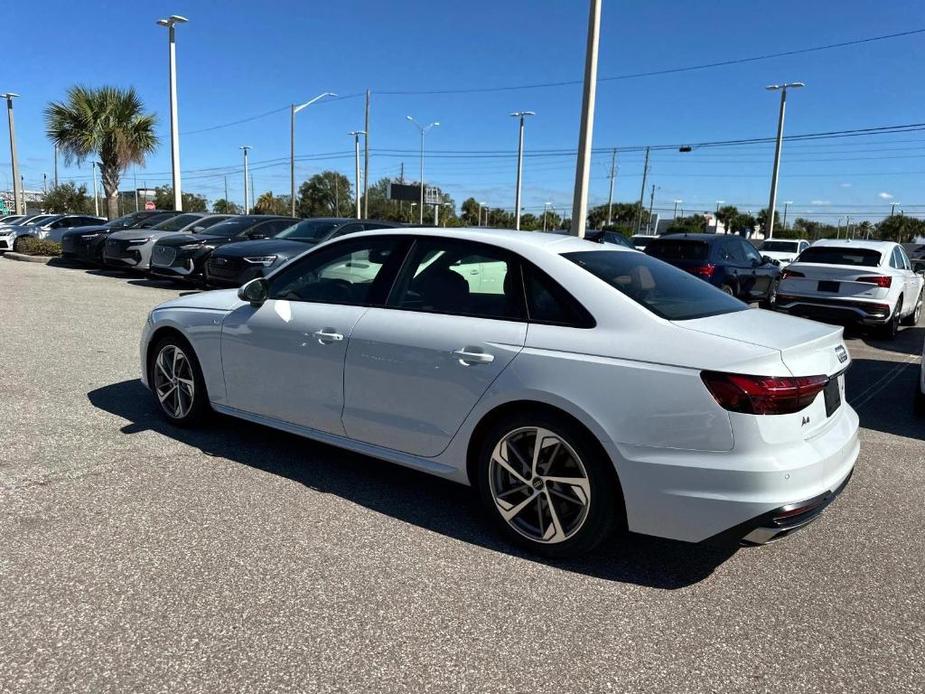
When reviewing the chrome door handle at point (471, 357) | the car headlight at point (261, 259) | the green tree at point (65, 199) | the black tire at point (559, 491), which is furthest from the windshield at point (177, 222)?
the green tree at point (65, 199)

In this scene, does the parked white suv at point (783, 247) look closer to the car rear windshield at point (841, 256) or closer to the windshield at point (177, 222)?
the car rear windshield at point (841, 256)

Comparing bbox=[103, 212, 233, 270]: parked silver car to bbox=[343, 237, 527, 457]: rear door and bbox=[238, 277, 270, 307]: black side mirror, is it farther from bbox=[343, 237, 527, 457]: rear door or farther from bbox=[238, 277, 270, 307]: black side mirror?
bbox=[343, 237, 527, 457]: rear door

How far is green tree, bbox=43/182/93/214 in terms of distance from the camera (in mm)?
76125

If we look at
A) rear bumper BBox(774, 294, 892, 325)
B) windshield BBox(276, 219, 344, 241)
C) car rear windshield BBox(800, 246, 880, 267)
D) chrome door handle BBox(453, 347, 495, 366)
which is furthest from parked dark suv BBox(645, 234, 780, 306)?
chrome door handle BBox(453, 347, 495, 366)

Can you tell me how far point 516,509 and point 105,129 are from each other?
30.0 m

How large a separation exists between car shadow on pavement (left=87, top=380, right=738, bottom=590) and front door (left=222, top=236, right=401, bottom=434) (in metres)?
0.34

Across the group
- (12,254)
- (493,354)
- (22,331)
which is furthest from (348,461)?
(12,254)

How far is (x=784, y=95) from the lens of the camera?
33.5 meters

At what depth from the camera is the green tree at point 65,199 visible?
76125 mm

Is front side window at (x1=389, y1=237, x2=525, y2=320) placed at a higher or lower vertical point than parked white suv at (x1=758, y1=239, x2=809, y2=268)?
lower

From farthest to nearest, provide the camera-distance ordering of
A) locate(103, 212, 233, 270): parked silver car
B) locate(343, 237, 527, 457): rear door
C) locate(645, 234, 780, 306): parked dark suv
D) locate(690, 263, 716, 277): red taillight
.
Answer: locate(103, 212, 233, 270): parked silver car
locate(645, 234, 780, 306): parked dark suv
locate(690, 263, 716, 277): red taillight
locate(343, 237, 527, 457): rear door

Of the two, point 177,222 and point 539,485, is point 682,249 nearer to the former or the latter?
point 539,485

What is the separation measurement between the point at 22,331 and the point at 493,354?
7.55m

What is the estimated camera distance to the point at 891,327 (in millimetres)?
10766
